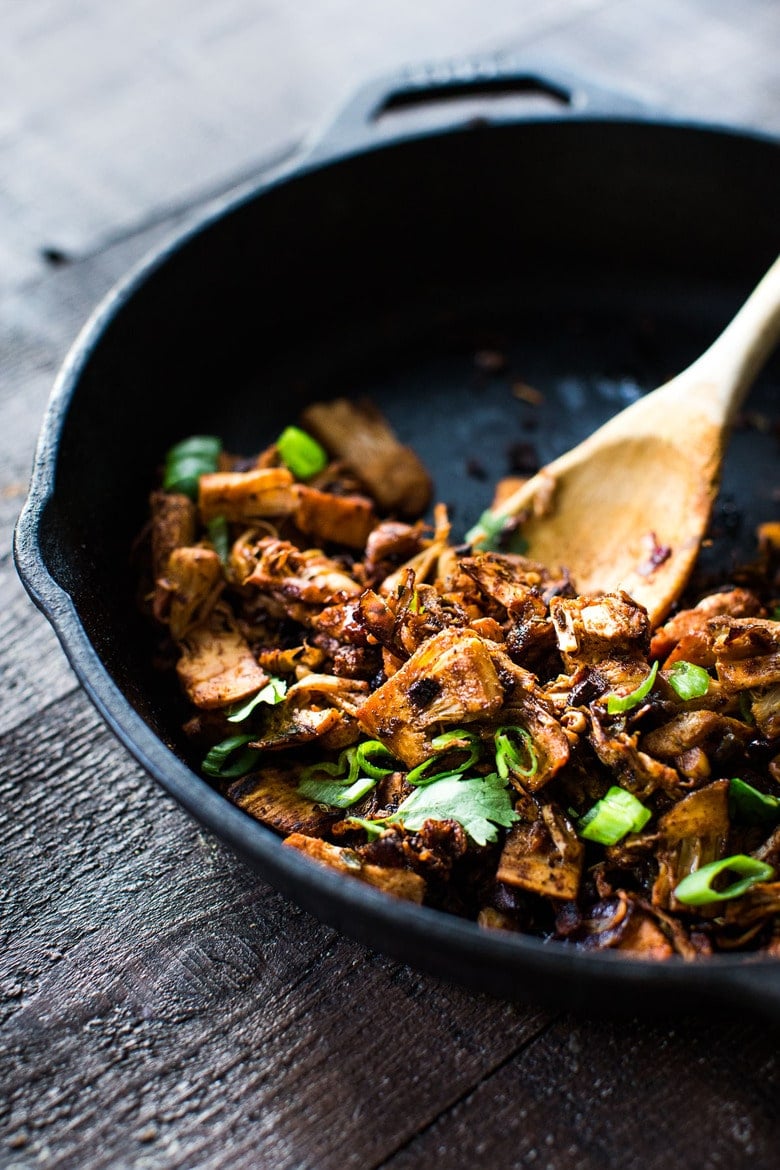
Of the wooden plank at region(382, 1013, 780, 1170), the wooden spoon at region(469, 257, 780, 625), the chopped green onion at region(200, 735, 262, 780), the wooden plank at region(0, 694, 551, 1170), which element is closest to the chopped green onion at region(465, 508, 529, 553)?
the wooden spoon at region(469, 257, 780, 625)

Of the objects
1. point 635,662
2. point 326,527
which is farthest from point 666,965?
point 326,527

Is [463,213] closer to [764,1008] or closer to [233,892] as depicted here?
[233,892]

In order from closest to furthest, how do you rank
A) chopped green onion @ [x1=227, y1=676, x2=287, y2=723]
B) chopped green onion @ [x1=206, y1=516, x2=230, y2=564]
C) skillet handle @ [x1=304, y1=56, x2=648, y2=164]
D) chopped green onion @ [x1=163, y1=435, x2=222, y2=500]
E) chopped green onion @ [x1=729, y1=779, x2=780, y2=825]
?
chopped green onion @ [x1=729, y1=779, x2=780, y2=825]
chopped green onion @ [x1=227, y1=676, x2=287, y2=723]
chopped green onion @ [x1=206, y1=516, x2=230, y2=564]
chopped green onion @ [x1=163, y1=435, x2=222, y2=500]
skillet handle @ [x1=304, y1=56, x2=648, y2=164]

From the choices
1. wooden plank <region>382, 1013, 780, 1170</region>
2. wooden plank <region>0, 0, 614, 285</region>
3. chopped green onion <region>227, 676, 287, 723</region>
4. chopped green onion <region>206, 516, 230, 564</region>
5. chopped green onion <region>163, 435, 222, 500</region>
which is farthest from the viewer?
wooden plank <region>0, 0, 614, 285</region>

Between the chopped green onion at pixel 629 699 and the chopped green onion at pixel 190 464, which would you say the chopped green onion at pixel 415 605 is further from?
the chopped green onion at pixel 190 464

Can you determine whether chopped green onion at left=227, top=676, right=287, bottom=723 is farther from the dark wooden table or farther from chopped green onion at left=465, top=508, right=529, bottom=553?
chopped green onion at left=465, top=508, right=529, bottom=553

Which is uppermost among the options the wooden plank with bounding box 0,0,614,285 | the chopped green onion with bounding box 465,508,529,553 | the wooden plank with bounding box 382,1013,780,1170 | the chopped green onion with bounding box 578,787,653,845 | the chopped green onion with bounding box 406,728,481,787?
the wooden plank with bounding box 0,0,614,285
